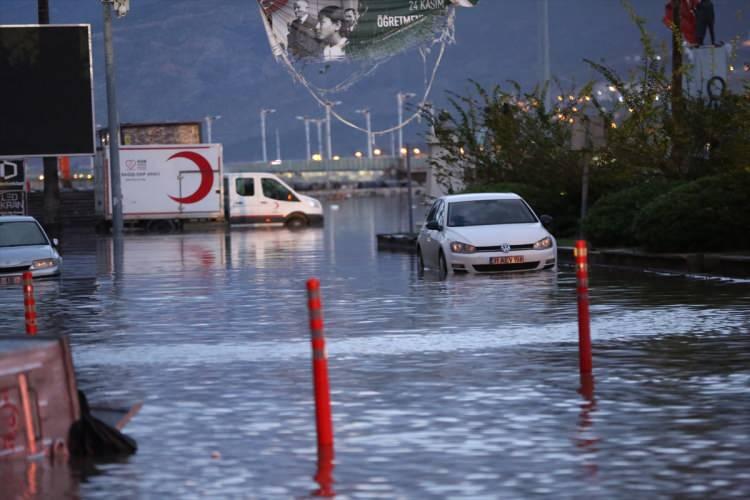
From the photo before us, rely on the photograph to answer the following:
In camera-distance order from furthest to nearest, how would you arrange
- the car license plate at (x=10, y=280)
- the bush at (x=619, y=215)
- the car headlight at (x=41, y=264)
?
1. the bush at (x=619, y=215)
2. the car headlight at (x=41, y=264)
3. the car license plate at (x=10, y=280)

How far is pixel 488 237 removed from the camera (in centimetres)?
2842

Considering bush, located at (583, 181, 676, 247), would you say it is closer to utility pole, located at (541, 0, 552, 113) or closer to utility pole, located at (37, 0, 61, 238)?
utility pole, located at (541, 0, 552, 113)

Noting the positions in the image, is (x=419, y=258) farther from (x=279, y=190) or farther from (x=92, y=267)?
(x=279, y=190)

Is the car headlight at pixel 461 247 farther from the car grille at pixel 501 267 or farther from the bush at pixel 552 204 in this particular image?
the bush at pixel 552 204

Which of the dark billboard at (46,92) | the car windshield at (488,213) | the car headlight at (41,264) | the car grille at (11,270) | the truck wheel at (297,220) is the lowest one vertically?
the car grille at (11,270)

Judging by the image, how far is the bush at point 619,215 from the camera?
33.2m

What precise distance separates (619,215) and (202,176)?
3392 cm

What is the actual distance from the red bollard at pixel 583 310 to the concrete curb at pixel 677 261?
41.4 ft

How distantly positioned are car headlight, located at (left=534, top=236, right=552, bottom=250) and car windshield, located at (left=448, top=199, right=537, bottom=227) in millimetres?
980

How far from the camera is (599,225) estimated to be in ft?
110

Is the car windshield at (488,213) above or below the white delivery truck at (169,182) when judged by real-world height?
below

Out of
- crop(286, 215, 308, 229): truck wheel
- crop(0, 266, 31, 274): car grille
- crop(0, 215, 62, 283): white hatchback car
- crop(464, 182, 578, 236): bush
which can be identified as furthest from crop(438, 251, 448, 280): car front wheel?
crop(286, 215, 308, 229): truck wheel

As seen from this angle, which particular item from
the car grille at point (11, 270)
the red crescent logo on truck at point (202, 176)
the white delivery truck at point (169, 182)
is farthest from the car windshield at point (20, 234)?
the red crescent logo on truck at point (202, 176)

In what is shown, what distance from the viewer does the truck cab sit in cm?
6581
